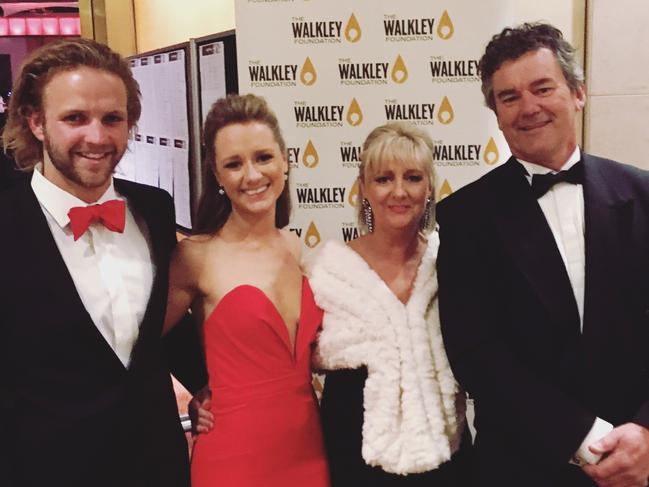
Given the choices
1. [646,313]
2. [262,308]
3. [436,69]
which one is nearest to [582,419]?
[646,313]

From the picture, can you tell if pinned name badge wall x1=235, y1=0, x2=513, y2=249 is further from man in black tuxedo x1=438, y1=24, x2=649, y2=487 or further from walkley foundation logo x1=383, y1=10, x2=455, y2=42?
man in black tuxedo x1=438, y1=24, x2=649, y2=487

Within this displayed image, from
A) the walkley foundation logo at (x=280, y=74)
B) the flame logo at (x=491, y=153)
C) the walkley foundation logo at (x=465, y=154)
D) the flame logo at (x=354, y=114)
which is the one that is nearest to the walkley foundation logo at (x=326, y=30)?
the walkley foundation logo at (x=280, y=74)

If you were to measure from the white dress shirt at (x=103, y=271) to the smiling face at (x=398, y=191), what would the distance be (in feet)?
2.16

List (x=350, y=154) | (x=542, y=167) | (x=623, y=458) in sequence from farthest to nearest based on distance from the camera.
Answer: (x=350, y=154) < (x=542, y=167) < (x=623, y=458)

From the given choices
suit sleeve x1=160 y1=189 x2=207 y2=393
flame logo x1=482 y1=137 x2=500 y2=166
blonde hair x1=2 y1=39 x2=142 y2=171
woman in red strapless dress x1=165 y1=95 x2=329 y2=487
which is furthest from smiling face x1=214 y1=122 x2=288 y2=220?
flame logo x1=482 y1=137 x2=500 y2=166

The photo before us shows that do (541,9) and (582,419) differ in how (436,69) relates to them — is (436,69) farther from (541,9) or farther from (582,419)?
(582,419)

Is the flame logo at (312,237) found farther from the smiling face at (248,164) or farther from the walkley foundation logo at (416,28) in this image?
the smiling face at (248,164)

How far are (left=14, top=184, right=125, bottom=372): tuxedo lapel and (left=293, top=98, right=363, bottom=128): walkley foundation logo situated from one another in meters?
1.50

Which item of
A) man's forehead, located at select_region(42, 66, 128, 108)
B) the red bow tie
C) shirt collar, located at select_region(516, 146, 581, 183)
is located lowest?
the red bow tie

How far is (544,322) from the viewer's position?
5.76 ft

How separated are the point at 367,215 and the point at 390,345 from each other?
41cm

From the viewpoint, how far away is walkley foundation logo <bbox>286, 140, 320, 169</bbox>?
3.08 m

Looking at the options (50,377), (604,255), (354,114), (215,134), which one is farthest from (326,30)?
(50,377)

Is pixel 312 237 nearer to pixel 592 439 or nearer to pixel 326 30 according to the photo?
pixel 326 30
